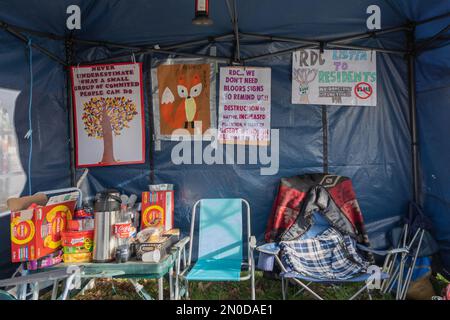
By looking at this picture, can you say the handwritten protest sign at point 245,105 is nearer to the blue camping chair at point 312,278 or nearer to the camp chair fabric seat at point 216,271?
the blue camping chair at point 312,278

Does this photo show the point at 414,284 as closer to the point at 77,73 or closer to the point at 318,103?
the point at 318,103

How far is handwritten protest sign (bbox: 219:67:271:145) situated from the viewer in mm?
3361

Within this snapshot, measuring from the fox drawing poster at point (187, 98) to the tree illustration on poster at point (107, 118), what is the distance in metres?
0.38

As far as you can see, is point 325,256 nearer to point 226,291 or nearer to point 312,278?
point 312,278

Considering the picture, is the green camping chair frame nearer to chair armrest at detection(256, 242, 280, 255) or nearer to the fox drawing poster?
chair armrest at detection(256, 242, 280, 255)

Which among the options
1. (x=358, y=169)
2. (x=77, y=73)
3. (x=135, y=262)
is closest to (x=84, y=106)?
(x=77, y=73)

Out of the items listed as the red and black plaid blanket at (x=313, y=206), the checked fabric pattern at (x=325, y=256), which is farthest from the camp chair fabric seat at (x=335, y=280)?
the red and black plaid blanket at (x=313, y=206)

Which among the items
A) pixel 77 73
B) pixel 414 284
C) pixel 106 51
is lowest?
pixel 414 284

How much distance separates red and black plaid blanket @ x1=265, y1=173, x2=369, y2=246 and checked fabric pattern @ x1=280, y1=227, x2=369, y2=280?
0.08m

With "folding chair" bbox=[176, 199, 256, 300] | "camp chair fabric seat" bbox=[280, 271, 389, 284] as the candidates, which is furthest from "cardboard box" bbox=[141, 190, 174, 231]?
"camp chair fabric seat" bbox=[280, 271, 389, 284]

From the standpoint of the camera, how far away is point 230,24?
3303mm
